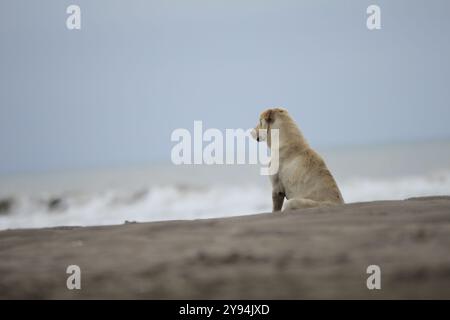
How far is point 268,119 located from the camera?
7.35m

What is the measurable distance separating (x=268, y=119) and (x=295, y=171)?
1.02 metres

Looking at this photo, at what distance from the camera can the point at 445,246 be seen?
2.79 m

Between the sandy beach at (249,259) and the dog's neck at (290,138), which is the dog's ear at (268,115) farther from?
the sandy beach at (249,259)

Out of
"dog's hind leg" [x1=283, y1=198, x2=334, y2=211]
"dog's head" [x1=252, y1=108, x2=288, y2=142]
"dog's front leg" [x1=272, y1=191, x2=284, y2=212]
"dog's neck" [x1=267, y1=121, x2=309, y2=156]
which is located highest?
"dog's head" [x1=252, y1=108, x2=288, y2=142]

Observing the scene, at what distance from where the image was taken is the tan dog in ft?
20.4

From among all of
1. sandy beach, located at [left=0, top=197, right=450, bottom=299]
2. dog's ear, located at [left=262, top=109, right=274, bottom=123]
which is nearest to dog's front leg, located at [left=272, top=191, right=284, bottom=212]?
dog's ear, located at [left=262, top=109, right=274, bottom=123]

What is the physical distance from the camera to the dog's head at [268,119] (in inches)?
287

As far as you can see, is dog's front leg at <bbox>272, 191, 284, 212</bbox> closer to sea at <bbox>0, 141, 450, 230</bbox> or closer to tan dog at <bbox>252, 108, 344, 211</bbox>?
tan dog at <bbox>252, 108, 344, 211</bbox>

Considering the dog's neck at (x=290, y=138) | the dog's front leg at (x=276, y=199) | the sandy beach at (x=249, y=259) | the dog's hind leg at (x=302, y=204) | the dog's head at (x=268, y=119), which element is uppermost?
the dog's head at (x=268, y=119)

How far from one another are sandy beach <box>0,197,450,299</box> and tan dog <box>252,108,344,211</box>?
2359 millimetres

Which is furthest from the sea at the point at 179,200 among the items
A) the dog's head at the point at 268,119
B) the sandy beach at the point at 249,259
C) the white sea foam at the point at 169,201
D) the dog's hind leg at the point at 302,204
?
the sandy beach at the point at 249,259

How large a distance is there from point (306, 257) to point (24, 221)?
50.4 ft

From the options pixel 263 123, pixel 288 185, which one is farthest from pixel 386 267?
pixel 263 123
